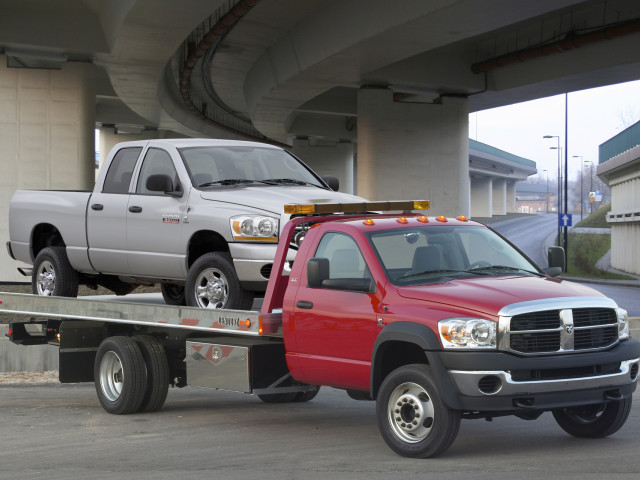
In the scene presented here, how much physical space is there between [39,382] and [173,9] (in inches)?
402

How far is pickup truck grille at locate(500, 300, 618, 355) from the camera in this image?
7883mm

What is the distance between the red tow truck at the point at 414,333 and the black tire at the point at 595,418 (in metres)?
0.01

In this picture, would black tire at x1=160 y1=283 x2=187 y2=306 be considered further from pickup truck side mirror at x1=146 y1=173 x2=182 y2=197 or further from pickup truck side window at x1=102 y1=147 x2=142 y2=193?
pickup truck side mirror at x1=146 y1=173 x2=182 y2=197

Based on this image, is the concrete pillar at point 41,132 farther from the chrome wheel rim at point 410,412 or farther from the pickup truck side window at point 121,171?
the chrome wheel rim at point 410,412

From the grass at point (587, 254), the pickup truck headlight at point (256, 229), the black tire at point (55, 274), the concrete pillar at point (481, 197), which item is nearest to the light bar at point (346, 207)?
the pickup truck headlight at point (256, 229)

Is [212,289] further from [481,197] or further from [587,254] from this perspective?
[481,197]

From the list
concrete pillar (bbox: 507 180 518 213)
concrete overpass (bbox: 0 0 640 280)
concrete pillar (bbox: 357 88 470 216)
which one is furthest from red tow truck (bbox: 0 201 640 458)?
concrete pillar (bbox: 507 180 518 213)

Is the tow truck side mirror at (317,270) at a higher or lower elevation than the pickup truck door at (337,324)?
higher

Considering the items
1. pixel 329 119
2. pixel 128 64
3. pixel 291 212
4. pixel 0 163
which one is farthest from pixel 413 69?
pixel 291 212

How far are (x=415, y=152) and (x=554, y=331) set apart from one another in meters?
29.2

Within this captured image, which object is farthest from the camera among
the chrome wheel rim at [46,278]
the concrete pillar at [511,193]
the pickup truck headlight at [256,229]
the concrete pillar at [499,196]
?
the concrete pillar at [511,193]

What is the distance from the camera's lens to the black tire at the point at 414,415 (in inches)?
313

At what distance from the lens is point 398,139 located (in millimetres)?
36719

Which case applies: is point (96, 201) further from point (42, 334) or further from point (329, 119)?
point (329, 119)
